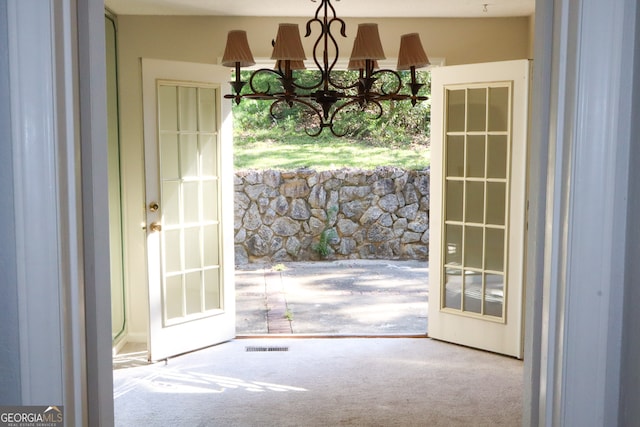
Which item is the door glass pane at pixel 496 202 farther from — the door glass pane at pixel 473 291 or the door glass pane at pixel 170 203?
the door glass pane at pixel 170 203

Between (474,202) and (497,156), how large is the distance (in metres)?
0.37

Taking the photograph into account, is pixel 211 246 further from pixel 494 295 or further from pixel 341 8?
pixel 494 295

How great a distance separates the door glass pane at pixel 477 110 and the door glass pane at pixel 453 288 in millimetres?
1058

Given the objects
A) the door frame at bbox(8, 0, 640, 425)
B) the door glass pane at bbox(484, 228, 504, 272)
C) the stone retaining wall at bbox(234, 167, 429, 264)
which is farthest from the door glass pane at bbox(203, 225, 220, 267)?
the stone retaining wall at bbox(234, 167, 429, 264)

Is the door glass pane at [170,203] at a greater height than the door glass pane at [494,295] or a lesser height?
greater

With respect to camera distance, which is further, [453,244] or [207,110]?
[453,244]

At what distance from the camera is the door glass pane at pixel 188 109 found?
4.51 m

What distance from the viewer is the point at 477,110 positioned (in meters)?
4.61

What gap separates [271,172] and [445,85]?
14.0 ft

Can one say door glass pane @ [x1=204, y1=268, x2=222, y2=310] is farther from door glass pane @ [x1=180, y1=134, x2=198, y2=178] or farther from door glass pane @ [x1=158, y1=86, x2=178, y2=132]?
door glass pane @ [x1=158, y1=86, x2=178, y2=132]

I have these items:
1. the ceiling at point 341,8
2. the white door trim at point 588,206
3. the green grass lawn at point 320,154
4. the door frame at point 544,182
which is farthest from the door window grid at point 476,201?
the green grass lawn at point 320,154

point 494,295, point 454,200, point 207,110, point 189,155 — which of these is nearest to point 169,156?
point 189,155

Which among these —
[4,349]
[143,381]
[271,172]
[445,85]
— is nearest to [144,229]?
[143,381]

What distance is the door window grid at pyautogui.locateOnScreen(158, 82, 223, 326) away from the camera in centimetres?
446
